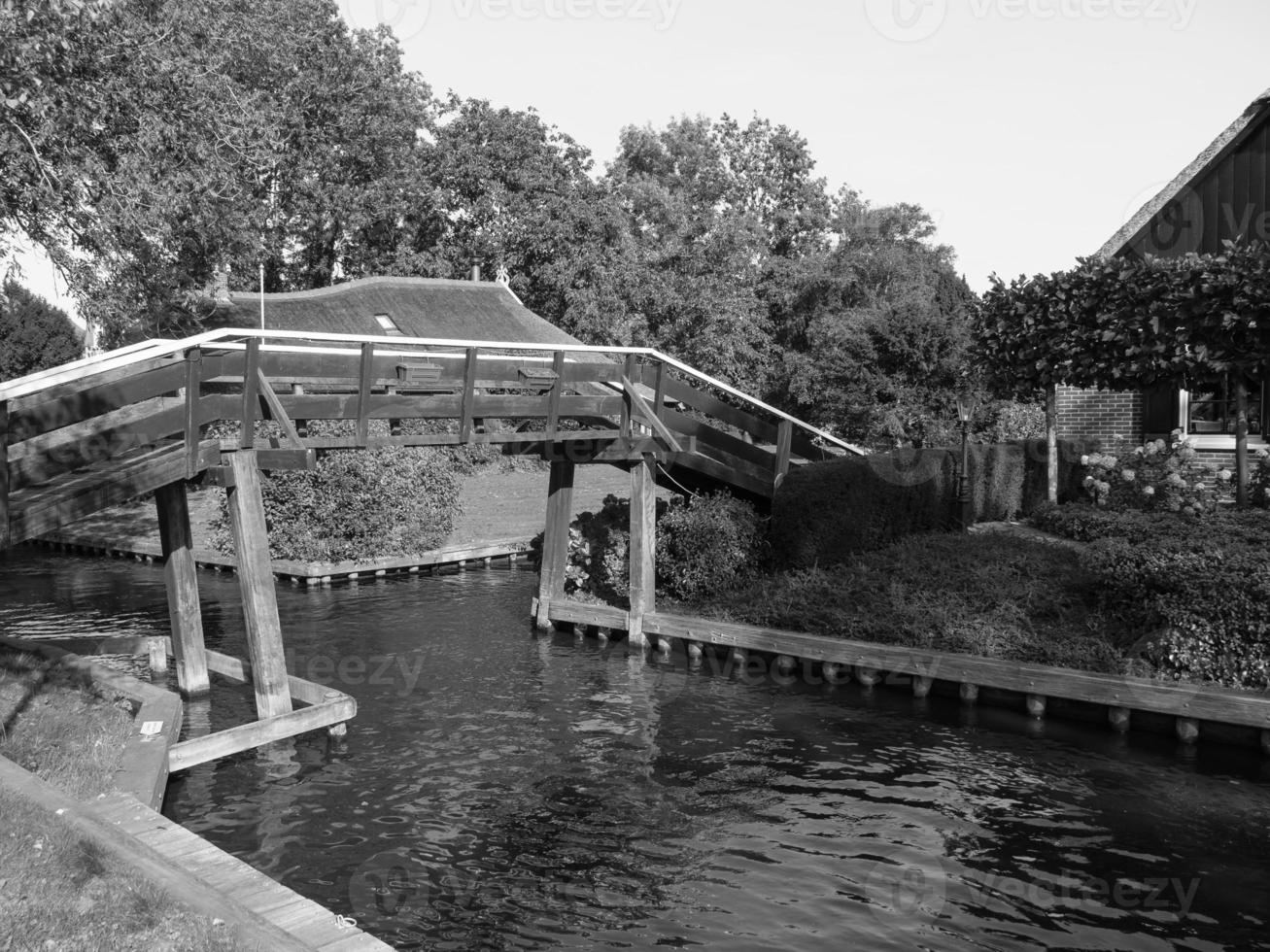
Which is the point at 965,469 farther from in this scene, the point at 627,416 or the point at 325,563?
the point at 325,563

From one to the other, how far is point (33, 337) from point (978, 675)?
154 ft

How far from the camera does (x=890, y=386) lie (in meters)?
28.3

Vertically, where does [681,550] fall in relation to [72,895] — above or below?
above

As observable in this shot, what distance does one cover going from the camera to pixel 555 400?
49.8 ft

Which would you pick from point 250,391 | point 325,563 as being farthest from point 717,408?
point 325,563

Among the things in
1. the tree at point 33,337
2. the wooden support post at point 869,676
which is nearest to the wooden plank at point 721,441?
the wooden support post at point 869,676

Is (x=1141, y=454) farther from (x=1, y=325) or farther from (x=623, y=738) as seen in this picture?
(x=1, y=325)

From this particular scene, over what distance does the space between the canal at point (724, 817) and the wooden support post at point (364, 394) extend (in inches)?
126

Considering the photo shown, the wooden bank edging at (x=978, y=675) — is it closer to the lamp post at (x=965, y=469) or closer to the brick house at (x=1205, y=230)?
the lamp post at (x=965, y=469)

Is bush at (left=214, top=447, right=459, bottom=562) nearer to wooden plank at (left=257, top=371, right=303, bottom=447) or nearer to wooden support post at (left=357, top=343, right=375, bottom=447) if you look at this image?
wooden support post at (left=357, top=343, right=375, bottom=447)

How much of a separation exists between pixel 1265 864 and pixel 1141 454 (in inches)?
450

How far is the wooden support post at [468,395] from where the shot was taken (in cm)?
1402

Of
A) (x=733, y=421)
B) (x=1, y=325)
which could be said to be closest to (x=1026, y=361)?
(x=733, y=421)

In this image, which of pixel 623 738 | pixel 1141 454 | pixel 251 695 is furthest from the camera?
pixel 1141 454
